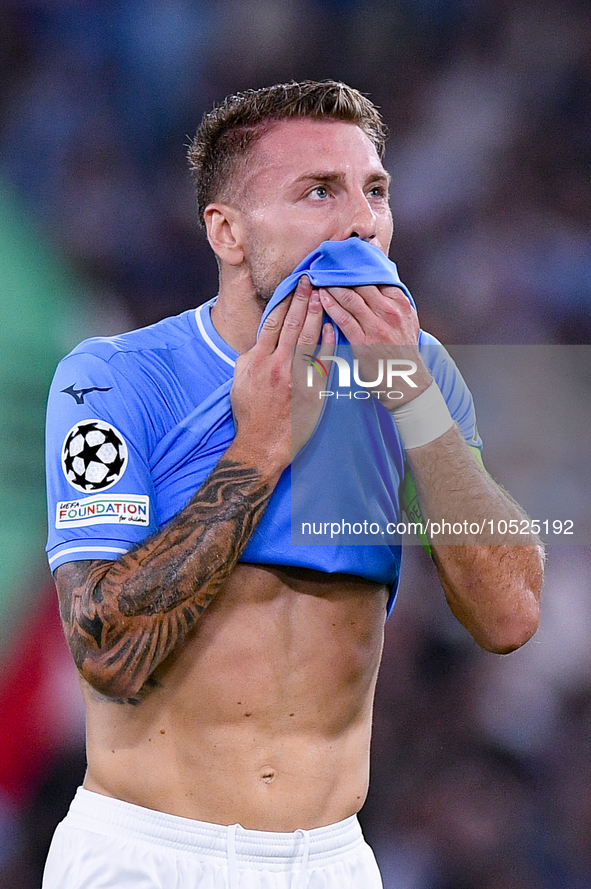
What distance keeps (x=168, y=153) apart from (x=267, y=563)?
1942 millimetres

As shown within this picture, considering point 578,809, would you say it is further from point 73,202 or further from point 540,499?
point 73,202

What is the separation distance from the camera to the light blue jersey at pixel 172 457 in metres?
1.87

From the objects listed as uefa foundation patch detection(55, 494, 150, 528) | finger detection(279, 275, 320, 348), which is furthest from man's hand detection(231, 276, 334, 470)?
uefa foundation patch detection(55, 494, 150, 528)

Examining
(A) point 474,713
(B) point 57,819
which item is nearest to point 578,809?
(A) point 474,713

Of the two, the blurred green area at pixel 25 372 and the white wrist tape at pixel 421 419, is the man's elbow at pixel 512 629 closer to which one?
the white wrist tape at pixel 421 419

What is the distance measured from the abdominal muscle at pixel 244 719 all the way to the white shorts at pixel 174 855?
23 mm

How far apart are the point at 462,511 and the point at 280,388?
0.41 metres

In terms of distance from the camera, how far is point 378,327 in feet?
6.20

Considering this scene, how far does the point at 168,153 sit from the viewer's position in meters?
3.43

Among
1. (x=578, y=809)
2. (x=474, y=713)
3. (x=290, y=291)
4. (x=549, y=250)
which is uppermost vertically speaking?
(x=549, y=250)

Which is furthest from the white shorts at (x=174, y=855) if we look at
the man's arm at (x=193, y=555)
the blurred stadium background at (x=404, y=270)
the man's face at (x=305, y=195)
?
the blurred stadium background at (x=404, y=270)

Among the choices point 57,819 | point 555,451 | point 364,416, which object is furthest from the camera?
point 555,451

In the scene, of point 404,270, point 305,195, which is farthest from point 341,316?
point 404,270

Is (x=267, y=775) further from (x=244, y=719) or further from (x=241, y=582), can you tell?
(x=241, y=582)
